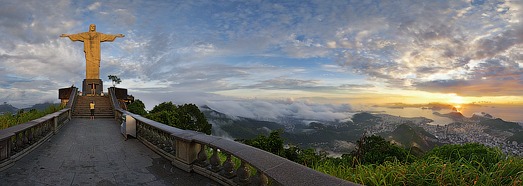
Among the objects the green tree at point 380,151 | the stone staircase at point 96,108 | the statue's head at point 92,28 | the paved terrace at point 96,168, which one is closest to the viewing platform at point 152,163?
the paved terrace at point 96,168

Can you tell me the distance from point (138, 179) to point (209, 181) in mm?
1422

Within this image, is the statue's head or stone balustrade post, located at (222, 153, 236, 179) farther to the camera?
the statue's head

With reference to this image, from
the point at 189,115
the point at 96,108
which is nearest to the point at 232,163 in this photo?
the point at 96,108

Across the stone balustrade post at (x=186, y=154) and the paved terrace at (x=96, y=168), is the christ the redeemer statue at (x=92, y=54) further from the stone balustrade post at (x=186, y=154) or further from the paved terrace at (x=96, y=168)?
the stone balustrade post at (x=186, y=154)

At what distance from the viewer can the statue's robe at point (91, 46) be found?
34.8 metres

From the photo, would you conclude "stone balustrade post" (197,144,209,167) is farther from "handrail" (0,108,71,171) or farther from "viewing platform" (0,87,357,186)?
"handrail" (0,108,71,171)

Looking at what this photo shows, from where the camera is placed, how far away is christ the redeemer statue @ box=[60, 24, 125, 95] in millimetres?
34938

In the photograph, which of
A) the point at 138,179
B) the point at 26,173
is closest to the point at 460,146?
the point at 138,179

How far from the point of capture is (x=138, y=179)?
5062mm

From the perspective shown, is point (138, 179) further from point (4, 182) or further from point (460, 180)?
point (460, 180)

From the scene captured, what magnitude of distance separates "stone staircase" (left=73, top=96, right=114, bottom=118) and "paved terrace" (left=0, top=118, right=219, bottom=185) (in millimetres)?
13763

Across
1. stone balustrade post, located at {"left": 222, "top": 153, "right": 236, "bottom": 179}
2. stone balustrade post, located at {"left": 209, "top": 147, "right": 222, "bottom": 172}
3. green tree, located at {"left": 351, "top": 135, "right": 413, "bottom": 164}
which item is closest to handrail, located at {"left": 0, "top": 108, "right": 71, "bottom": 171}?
stone balustrade post, located at {"left": 209, "top": 147, "right": 222, "bottom": 172}

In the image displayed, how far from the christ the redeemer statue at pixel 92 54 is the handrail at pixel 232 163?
34355 mm

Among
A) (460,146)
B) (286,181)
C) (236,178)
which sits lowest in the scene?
(460,146)
